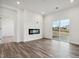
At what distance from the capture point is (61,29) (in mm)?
8117

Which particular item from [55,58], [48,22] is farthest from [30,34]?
[55,58]

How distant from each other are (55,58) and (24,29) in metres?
4.73

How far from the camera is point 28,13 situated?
8016 millimetres

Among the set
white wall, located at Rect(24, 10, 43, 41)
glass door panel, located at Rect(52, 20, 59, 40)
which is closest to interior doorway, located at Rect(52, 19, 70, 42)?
glass door panel, located at Rect(52, 20, 59, 40)

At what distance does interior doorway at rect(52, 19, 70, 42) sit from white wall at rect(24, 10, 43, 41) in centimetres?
169

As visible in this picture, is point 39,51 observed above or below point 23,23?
below

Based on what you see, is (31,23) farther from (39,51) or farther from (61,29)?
(39,51)

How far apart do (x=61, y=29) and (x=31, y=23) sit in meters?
3.06

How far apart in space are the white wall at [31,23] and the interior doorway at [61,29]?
5.55 feet

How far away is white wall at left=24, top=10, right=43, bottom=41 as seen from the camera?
7.71 metres

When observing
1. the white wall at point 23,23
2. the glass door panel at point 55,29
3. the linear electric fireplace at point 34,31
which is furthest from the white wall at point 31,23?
the glass door panel at point 55,29

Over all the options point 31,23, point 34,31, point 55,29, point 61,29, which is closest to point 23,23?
point 31,23

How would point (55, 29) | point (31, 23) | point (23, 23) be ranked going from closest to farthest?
point (23, 23)
point (31, 23)
point (55, 29)

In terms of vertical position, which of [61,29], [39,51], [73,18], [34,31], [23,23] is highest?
[73,18]
